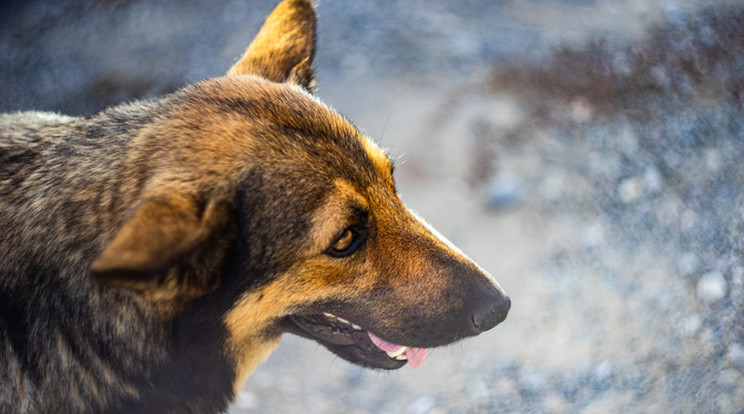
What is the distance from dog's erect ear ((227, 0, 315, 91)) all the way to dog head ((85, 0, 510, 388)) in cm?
16

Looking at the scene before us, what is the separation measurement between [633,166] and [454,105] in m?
1.48

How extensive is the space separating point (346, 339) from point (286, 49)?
4.74ft

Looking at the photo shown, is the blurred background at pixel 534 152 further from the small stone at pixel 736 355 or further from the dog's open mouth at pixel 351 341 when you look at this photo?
the dog's open mouth at pixel 351 341

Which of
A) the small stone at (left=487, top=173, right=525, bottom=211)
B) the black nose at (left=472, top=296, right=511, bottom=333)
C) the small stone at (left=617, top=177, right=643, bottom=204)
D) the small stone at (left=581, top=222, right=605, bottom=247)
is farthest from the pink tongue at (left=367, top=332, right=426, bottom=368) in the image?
the small stone at (left=617, top=177, right=643, bottom=204)

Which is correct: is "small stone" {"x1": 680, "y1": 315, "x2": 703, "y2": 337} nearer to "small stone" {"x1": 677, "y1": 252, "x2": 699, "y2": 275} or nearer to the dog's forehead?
"small stone" {"x1": 677, "y1": 252, "x2": 699, "y2": 275}

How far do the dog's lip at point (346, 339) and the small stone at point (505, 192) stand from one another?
1.91m

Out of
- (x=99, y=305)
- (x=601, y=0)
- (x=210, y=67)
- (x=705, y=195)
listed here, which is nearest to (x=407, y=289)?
(x=99, y=305)

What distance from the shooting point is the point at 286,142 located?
7.84ft

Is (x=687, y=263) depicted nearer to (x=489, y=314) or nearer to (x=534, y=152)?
(x=534, y=152)

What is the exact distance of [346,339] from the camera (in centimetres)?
285

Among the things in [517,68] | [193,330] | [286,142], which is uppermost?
[286,142]

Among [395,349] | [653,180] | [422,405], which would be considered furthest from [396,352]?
[653,180]

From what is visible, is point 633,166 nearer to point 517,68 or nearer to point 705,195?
point 705,195

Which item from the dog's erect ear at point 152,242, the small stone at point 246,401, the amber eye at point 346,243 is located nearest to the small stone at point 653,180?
the amber eye at point 346,243
